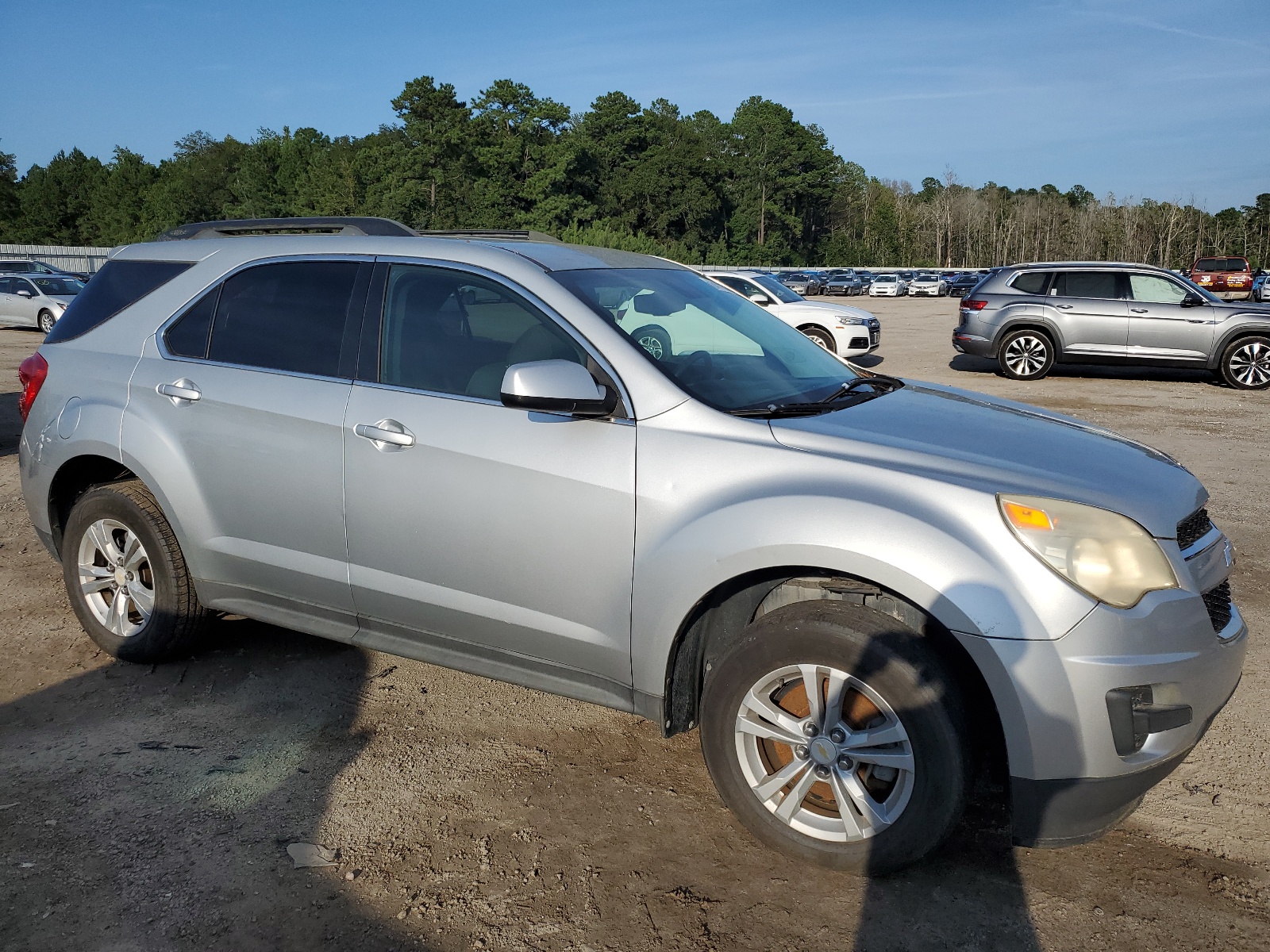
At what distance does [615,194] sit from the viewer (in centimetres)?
9738

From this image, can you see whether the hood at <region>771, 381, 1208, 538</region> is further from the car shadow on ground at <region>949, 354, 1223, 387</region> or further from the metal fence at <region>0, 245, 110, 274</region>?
the metal fence at <region>0, 245, 110, 274</region>

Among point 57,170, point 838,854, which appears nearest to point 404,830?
point 838,854

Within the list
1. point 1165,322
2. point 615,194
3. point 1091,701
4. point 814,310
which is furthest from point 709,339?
point 615,194

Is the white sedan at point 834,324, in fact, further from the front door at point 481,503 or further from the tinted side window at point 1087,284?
the front door at point 481,503

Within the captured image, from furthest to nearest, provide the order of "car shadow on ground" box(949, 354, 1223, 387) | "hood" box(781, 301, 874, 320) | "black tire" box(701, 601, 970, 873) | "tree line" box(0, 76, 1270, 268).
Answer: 1. "tree line" box(0, 76, 1270, 268)
2. "hood" box(781, 301, 874, 320)
3. "car shadow on ground" box(949, 354, 1223, 387)
4. "black tire" box(701, 601, 970, 873)

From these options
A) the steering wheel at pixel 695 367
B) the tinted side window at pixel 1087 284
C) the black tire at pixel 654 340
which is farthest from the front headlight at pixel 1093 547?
the tinted side window at pixel 1087 284

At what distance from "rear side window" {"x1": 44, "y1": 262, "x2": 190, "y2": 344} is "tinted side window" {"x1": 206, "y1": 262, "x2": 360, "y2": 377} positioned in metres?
0.39

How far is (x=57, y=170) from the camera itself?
106 metres

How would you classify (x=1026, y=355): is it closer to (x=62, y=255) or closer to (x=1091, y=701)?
(x=1091, y=701)

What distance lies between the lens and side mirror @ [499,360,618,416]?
9.62 ft

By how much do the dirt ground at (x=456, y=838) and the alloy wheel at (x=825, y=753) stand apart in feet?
0.63

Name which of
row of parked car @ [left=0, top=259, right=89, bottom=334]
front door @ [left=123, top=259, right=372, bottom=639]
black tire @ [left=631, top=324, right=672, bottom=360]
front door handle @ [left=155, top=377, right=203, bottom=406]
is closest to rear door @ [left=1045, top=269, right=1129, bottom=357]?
black tire @ [left=631, top=324, right=672, bottom=360]

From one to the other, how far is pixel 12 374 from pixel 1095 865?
1736 centimetres

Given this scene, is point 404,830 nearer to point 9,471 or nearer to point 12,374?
point 9,471
